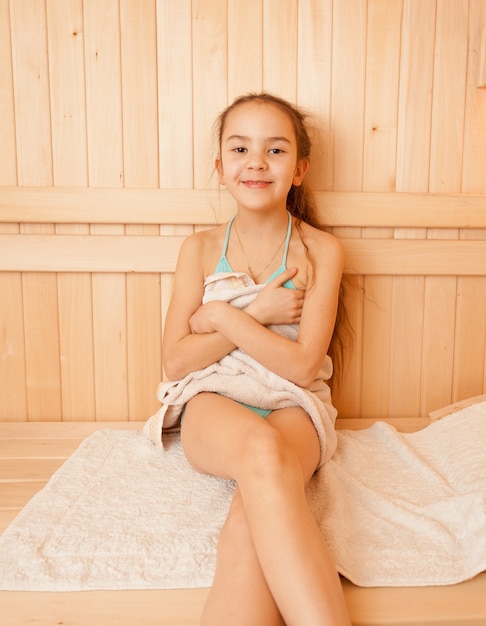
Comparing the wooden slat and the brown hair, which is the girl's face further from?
the wooden slat

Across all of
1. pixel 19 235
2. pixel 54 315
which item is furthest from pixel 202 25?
pixel 54 315

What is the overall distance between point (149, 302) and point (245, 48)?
2.47ft

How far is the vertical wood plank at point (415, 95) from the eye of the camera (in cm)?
164

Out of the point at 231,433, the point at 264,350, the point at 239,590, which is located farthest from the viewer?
the point at 264,350

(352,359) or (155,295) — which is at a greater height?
(155,295)

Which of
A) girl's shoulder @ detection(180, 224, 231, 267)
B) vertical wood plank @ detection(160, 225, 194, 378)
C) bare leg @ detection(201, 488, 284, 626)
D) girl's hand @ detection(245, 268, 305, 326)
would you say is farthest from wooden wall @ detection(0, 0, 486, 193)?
bare leg @ detection(201, 488, 284, 626)

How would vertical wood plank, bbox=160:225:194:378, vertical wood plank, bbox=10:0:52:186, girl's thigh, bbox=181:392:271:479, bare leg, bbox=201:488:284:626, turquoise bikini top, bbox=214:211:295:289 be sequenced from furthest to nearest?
vertical wood plank, bbox=160:225:194:378, vertical wood plank, bbox=10:0:52:186, turquoise bikini top, bbox=214:211:295:289, girl's thigh, bbox=181:392:271:479, bare leg, bbox=201:488:284:626

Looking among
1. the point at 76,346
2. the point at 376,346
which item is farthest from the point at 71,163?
the point at 376,346

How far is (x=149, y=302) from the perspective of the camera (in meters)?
1.72

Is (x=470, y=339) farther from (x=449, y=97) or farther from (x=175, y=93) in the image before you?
(x=175, y=93)

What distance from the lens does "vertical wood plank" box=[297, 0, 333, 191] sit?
1.62m

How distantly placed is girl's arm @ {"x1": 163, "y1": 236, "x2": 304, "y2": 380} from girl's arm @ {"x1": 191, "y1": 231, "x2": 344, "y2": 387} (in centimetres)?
2

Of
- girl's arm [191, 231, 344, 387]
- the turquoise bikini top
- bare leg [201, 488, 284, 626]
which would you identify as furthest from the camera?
the turquoise bikini top

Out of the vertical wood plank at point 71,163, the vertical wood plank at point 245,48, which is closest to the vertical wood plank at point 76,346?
the vertical wood plank at point 71,163
